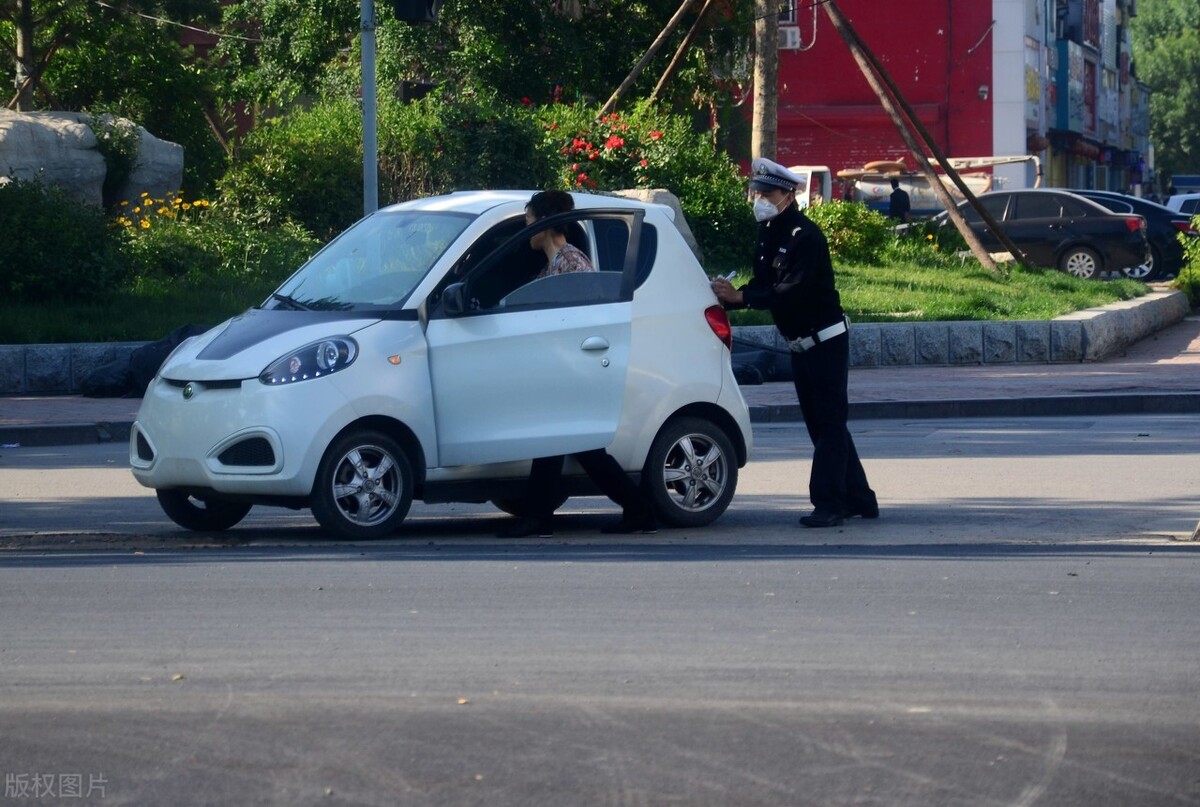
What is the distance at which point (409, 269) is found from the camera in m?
8.61

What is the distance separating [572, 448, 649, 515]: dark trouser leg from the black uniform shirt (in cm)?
107

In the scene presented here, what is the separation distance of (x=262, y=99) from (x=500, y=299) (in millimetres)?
28863

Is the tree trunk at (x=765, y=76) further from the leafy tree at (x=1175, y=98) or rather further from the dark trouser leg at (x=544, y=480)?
the leafy tree at (x=1175, y=98)

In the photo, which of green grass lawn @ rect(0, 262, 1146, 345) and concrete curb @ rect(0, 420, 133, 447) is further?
green grass lawn @ rect(0, 262, 1146, 345)

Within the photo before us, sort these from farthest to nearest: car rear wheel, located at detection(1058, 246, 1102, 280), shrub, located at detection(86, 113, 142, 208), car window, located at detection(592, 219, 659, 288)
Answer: car rear wheel, located at detection(1058, 246, 1102, 280)
shrub, located at detection(86, 113, 142, 208)
car window, located at detection(592, 219, 659, 288)

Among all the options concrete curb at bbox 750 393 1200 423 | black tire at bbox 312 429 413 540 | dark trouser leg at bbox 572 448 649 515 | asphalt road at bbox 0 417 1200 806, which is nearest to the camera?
asphalt road at bbox 0 417 1200 806

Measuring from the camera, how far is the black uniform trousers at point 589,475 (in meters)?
8.54

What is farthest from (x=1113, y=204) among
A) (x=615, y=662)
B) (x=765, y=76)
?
(x=615, y=662)

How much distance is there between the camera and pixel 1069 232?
28734mm

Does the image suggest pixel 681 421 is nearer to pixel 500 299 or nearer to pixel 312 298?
pixel 500 299

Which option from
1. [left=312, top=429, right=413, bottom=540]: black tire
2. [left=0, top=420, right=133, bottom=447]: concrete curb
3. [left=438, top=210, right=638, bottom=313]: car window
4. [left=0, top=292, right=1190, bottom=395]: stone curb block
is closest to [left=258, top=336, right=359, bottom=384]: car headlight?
[left=312, top=429, right=413, bottom=540]: black tire

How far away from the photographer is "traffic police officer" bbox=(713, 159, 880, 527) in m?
8.73

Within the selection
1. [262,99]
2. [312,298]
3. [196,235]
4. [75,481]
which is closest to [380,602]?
[312,298]

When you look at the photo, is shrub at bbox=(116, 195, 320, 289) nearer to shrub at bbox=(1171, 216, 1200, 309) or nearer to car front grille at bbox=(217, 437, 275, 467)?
car front grille at bbox=(217, 437, 275, 467)
